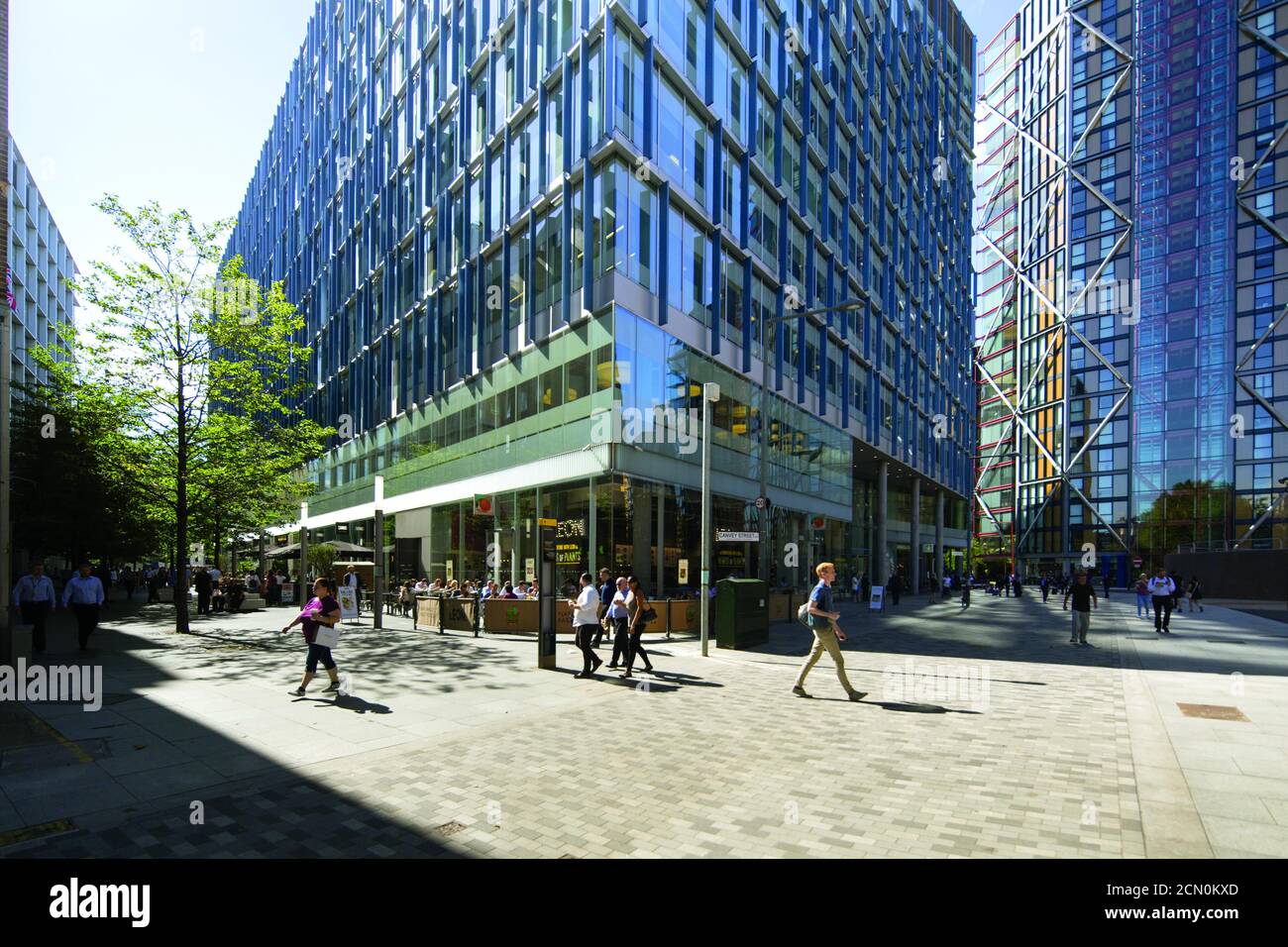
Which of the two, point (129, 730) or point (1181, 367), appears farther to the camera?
point (1181, 367)

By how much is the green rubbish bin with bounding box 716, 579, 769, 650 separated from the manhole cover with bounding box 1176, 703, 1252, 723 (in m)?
8.35

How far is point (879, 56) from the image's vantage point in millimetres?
44562

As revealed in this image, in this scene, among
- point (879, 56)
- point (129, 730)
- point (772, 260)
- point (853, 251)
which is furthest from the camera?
point (879, 56)

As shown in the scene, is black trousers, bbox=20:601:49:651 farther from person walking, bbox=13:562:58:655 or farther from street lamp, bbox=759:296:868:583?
street lamp, bbox=759:296:868:583

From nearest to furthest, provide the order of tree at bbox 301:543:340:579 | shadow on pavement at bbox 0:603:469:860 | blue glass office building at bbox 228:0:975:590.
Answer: shadow on pavement at bbox 0:603:469:860 < blue glass office building at bbox 228:0:975:590 < tree at bbox 301:543:340:579

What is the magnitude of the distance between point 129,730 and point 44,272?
8216 cm

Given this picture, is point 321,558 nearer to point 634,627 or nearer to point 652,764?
point 634,627

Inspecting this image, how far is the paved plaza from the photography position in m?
5.15

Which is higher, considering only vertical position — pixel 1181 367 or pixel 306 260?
pixel 306 260

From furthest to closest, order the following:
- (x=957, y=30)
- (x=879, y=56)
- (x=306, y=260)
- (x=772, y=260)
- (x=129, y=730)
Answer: (x=957, y=30) < (x=306, y=260) < (x=879, y=56) < (x=772, y=260) < (x=129, y=730)

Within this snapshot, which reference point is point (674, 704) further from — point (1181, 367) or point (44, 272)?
point (44, 272)

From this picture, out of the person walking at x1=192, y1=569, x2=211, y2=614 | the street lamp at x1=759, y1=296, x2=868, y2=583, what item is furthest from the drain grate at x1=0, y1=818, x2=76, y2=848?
the person walking at x1=192, y1=569, x2=211, y2=614

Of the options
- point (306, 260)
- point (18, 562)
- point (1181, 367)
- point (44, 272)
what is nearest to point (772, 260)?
point (306, 260)

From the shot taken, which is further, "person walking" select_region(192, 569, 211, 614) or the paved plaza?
"person walking" select_region(192, 569, 211, 614)
